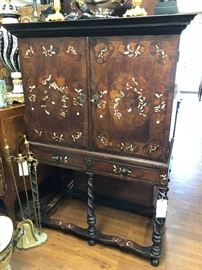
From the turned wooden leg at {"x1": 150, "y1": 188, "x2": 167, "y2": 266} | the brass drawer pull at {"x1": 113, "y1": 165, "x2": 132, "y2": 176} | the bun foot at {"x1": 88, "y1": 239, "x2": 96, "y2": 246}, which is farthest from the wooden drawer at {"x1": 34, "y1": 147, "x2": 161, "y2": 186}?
the bun foot at {"x1": 88, "y1": 239, "x2": 96, "y2": 246}

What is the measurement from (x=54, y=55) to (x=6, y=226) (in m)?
0.98

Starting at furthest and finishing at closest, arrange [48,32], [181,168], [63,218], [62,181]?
1. [181,168]
2. [62,181]
3. [63,218]
4. [48,32]

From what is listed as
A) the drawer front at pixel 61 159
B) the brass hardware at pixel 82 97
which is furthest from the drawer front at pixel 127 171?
the brass hardware at pixel 82 97

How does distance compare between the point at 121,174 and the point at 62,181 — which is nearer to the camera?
the point at 121,174

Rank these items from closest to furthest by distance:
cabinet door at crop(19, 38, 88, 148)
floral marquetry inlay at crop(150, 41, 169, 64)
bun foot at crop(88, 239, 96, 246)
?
floral marquetry inlay at crop(150, 41, 169, 64) → cabinet door at crop(19, 38, 88, 148) → bun foot at crop(88, 239, 96, 246)

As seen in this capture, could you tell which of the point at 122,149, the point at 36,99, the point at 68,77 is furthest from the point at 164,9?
the point at 36,99

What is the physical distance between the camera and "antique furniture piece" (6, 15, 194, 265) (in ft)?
3.78

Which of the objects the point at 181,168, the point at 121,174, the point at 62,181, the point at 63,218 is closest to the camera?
the point at 121,174

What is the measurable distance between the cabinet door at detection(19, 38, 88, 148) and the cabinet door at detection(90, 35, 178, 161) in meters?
0.07

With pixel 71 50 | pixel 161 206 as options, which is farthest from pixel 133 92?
pixel 161 206

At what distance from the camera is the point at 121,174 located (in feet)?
4.68

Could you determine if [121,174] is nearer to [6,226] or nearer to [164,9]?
[6,226]

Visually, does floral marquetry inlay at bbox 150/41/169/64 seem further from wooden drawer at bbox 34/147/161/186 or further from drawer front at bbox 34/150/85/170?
drawer front at bbox 34/150/85/170

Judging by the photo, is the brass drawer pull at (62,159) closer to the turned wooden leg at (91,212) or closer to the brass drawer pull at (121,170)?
the turned wooden leg at (91,212)
